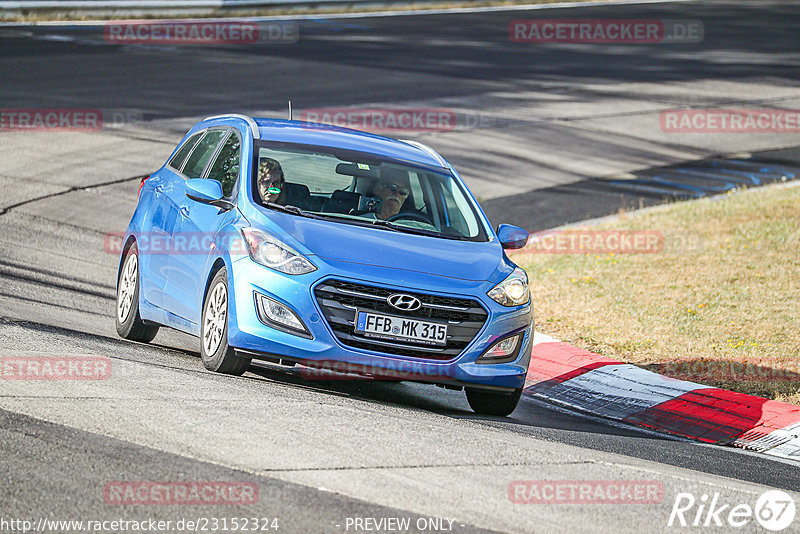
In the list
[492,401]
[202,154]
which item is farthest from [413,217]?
[202,154]

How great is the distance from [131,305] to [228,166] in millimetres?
1463

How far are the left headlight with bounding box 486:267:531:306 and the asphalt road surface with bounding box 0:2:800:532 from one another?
0.82 m

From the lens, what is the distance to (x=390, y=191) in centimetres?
850

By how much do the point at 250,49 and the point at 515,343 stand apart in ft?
79.8

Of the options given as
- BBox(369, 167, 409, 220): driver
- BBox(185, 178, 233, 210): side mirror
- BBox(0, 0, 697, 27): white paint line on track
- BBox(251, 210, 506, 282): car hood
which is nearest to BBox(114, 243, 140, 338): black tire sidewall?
BBox(185, 178, 233, 210): side mirror

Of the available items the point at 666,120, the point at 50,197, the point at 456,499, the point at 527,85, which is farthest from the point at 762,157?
the point at 456,499

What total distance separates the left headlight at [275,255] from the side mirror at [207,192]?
1.75 ft

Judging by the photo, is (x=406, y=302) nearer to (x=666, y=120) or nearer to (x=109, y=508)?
(x=109, y=508)

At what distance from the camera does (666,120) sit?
2475 cm

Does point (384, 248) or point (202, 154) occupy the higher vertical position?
point (202, 154)

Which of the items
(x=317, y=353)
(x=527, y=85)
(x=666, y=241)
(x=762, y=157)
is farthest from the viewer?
(x=527, y=85)

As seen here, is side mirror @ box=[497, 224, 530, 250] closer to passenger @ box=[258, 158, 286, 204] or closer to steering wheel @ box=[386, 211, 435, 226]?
steering wheel @ box=[386, 211, 435, 226]

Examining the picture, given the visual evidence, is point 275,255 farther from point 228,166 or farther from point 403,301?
point 228,166

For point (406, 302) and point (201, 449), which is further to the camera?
point (406, 302)
